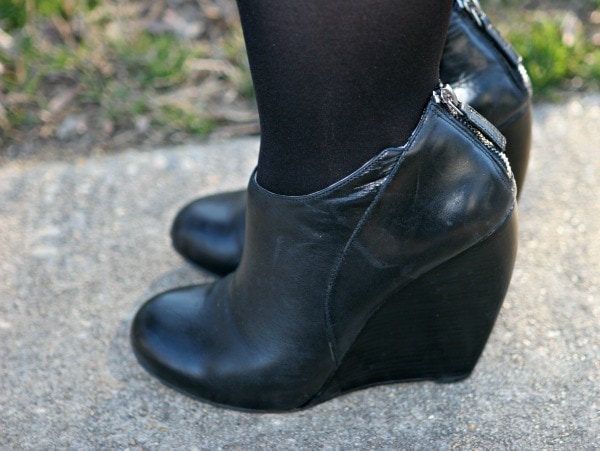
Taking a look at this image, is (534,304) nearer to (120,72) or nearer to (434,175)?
(434,175)

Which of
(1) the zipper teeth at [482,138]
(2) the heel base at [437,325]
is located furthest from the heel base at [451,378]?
(1) the zipper teeth at [482,138]

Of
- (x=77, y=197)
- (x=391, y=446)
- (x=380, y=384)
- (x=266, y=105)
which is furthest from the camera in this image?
(x=77, y=197)

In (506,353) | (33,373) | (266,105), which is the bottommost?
(33,373)

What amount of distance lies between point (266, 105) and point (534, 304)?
27.8 inches

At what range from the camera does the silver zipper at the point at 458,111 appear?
1.03 meters

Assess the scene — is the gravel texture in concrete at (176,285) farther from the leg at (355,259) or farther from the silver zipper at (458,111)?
the silver zipper at (458,111)

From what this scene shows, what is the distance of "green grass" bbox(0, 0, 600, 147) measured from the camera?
2078mm

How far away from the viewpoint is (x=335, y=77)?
37.8 inches

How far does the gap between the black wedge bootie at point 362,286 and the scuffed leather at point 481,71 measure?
233mm

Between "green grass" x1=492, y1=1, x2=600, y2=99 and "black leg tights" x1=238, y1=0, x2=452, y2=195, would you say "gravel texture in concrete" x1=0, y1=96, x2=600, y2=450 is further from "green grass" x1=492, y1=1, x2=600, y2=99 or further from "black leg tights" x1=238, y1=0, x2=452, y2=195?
"black leg tights" x1=238, y1=0, x2=452, y2=195

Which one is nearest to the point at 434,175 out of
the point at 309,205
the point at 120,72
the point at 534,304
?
the point at 309,205

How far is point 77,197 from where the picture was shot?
5.82 ft

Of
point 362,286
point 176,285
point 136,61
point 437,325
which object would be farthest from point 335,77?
A: point 136,61

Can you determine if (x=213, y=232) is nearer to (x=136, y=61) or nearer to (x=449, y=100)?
(x=449, y=100)
